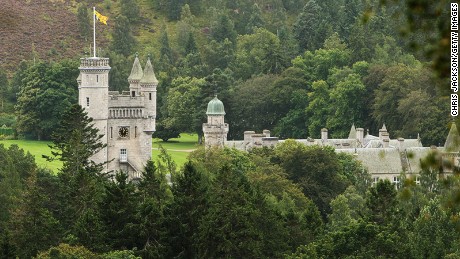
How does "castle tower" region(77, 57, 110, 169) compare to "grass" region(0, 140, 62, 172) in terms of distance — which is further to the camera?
"grass" region(0, 140, 62, 172)

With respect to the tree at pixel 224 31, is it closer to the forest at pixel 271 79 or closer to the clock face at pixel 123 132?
the forest at pixel 271 79

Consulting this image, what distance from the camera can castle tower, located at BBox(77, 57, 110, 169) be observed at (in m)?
82.4

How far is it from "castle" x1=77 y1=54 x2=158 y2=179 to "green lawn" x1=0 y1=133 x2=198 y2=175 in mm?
6525

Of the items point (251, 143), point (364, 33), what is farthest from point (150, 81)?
point (364, 33)

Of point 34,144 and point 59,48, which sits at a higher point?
point 59,48

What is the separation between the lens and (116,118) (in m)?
84.3

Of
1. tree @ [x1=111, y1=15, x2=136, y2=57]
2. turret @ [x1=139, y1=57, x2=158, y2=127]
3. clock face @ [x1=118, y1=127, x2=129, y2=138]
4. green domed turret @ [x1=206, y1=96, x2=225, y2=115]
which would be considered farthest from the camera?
tree @ [x1=111, y1=15, x2=136, y2=57]

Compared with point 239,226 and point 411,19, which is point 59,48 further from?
point 411,19

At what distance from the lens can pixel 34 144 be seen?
10681cm

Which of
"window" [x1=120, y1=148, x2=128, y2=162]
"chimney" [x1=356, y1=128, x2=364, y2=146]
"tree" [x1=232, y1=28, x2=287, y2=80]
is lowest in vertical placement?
"window" [x1=120, y1=148, x2=128, y2=162]

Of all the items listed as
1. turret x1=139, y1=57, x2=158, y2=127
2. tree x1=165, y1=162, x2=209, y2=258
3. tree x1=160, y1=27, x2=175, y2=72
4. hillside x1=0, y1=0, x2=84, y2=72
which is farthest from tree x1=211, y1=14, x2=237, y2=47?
tree x1=165, y1=162, x2=209, y2=258

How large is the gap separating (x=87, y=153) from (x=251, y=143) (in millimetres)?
23964

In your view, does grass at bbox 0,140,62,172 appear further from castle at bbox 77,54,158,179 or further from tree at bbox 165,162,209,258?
tree at bbox 165,162,209,258

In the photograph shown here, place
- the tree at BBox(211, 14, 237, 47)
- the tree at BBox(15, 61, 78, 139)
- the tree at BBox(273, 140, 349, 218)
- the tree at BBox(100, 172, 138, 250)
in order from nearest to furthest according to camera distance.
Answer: the tree at BBox(100, 172, 138, 250), the tree at BBox(273, 140, 349, 218), the tree at BBox(15, 61, 78, 139), the tree at BBox(211, 14, 237, 47)
